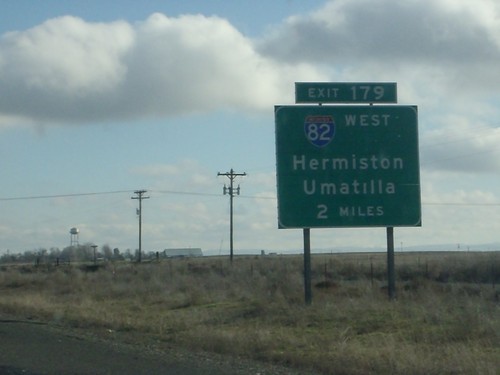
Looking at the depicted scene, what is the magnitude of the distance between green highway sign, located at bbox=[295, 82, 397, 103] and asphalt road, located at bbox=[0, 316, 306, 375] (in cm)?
988

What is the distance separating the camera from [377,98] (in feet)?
93.1

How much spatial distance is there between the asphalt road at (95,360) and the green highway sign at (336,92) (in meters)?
9.88

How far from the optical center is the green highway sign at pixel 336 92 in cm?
2812

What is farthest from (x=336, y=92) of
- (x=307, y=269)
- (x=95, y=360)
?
(x=95, y=360)

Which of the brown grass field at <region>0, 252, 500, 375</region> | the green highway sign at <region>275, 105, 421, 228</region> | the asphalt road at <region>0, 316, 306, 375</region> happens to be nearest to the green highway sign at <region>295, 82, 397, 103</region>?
the green highway sign at <region>275, 105, 421, 228</region>

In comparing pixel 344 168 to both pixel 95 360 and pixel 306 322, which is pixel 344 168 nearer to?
pixel 306 322

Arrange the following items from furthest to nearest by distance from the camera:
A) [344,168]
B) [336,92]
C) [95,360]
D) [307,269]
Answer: [307,269], [336,92], [344,168], [95,360]

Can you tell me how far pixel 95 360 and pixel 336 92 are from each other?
13092 mm

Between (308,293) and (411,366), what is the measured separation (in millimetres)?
13146

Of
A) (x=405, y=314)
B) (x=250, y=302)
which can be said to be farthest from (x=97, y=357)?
(x=250, y=302)

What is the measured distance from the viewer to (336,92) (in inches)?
1110

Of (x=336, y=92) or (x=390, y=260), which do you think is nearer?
(x=336, y=92)

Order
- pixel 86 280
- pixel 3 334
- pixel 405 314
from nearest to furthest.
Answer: pixel 3 334, pixel 405 314, pixel 86 280

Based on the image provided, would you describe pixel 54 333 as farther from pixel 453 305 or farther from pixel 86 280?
pixel 86 280
